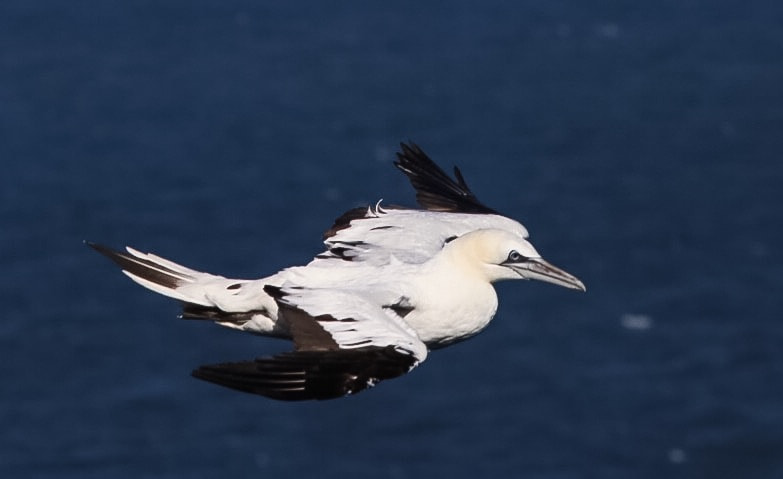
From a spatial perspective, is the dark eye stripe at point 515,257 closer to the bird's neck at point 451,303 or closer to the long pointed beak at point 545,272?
A: the long pointed beak at point 545,272

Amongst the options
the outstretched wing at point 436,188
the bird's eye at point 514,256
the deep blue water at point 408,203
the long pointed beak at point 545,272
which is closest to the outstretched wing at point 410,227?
the outstretched wing at point 436,188

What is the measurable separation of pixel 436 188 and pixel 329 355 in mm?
8659

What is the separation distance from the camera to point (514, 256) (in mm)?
21344

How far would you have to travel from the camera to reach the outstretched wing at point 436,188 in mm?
25922

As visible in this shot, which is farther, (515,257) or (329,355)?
(515,257)

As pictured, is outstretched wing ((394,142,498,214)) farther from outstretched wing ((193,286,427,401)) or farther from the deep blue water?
the deep blue water

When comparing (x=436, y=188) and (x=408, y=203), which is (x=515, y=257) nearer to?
(x=436, y=188)

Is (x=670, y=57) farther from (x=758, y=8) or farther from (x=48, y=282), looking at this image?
(x=48, y=282)

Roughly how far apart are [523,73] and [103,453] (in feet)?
149

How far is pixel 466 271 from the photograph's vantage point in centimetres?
2123

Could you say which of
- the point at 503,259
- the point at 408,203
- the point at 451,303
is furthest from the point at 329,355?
the point at 408,203

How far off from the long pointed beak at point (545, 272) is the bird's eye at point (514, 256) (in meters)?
0.08

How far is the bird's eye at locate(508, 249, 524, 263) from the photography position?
2130 cm

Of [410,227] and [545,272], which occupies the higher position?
[410,227]
